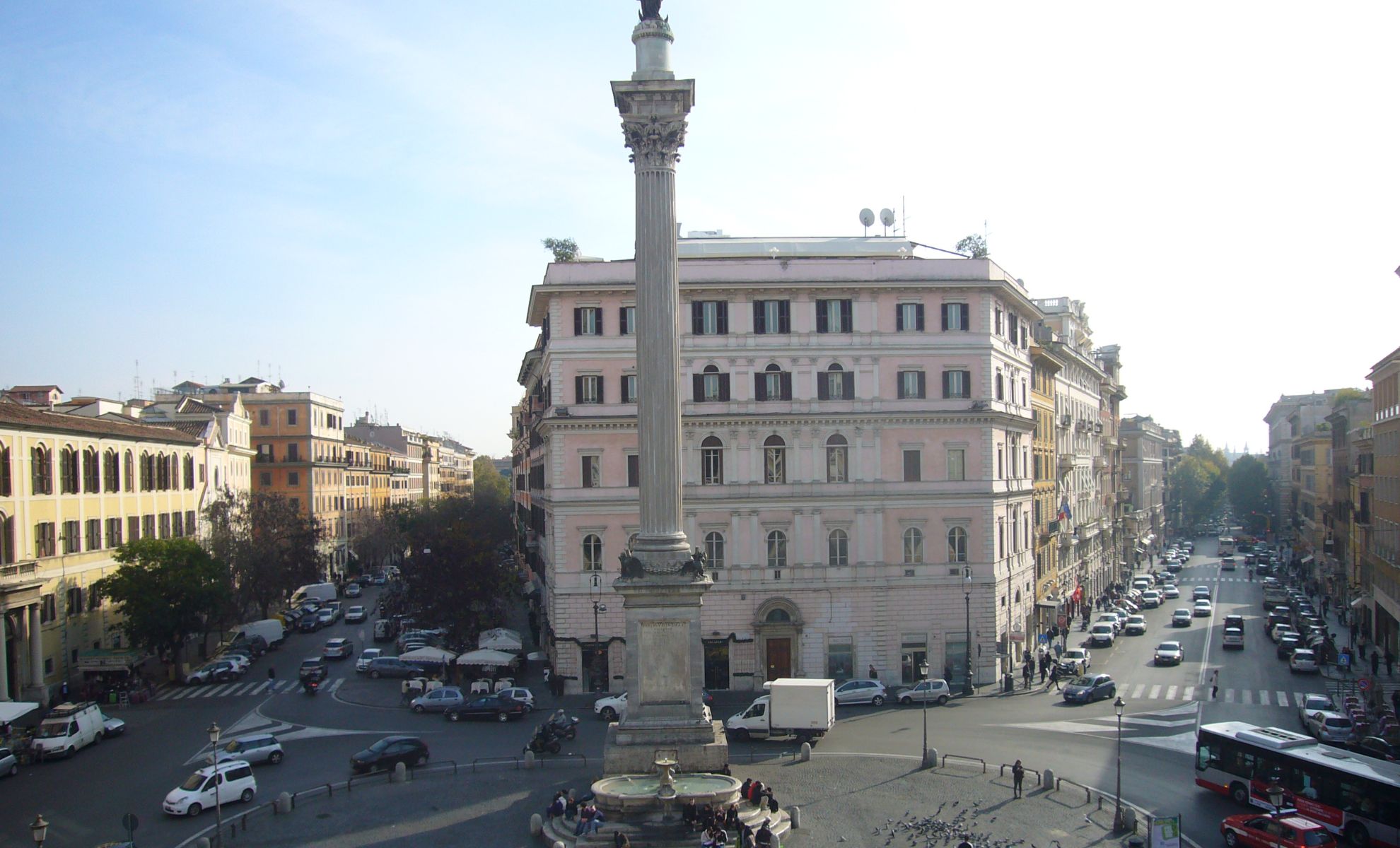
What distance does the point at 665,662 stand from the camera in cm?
2986

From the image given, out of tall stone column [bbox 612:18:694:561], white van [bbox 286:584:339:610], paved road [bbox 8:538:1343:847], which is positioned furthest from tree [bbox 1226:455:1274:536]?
tall stone column [bbox 612:18:694:561]

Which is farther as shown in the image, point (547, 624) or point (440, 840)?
point (547, 624)

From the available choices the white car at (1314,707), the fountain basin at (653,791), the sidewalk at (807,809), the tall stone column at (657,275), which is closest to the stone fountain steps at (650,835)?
the fountain basin at (653,791)

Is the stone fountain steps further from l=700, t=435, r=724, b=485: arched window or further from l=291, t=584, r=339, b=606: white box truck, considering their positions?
l=291, t=584, r=339, b=606: white box truck

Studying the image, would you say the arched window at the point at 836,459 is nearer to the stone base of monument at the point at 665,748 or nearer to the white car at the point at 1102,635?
the stone base of monument at the point at 665,748

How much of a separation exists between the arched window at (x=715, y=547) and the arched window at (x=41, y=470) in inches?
1195

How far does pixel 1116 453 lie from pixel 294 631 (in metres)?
77.4

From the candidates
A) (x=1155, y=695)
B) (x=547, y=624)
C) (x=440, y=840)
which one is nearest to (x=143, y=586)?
(x=547, y=624)

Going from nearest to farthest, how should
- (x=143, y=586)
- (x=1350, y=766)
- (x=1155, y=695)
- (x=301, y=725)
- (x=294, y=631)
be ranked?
(x=1350, y=766)
(x=301, y=725)
(x=1155, y=695)
(x=143, y=586)
(x=294, y=631)

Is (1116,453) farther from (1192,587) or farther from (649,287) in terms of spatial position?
(649,287)

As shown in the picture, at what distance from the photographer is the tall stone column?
30.7 metres

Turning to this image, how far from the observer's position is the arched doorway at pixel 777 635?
48.5 m

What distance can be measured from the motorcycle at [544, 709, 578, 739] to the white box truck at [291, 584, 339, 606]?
50.5m

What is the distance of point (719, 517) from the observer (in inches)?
1923
